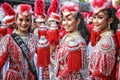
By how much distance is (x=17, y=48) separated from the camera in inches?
181

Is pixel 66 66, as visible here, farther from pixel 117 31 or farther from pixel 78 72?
pixel 117 31

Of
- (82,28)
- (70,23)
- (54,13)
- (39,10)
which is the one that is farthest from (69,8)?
(39,10)

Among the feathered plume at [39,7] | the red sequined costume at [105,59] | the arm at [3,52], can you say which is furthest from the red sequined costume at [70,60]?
the feathered plume at [39,7]

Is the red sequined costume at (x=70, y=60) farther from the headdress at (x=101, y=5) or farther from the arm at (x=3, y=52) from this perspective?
the arm at (x=3, y=52)

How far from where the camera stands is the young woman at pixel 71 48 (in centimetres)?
392

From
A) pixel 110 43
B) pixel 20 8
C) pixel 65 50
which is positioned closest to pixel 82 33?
pixel 65 50

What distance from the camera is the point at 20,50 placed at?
4.61 meters

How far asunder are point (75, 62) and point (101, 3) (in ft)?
2.37

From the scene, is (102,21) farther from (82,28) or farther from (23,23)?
(23,23)

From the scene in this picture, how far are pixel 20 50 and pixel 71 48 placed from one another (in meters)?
0.94

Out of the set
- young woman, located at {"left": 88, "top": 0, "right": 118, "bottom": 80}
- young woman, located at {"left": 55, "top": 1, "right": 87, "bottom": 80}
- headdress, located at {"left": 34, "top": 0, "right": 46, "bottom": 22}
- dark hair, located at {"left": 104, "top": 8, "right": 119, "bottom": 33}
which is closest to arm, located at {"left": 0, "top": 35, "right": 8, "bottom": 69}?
young woman, located at {"left": 55, "top": 1, "right": 87, "bottom": 80}

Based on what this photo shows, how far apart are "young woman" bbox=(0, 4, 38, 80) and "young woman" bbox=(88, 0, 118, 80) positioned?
1088 millimetres

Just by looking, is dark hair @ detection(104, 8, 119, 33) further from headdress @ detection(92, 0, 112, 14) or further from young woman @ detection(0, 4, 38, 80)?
young woman @ detection(0, 4, 38, 80)

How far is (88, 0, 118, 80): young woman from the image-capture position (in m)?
3.68
